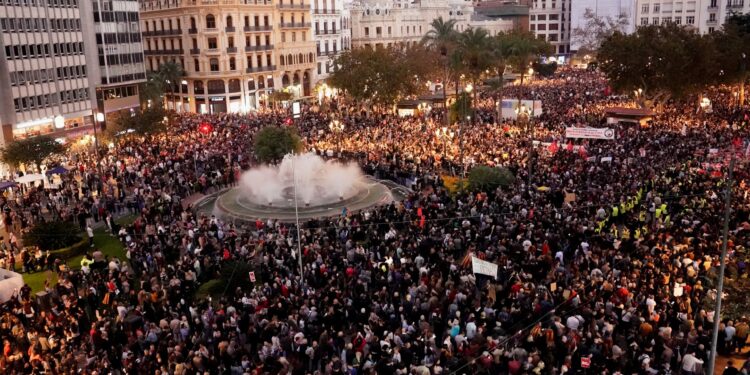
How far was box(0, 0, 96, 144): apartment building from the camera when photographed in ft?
149

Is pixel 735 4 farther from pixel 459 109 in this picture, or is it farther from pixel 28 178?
pixel 28 178

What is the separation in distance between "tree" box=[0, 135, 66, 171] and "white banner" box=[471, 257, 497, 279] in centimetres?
2807

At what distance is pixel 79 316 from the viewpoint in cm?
1764

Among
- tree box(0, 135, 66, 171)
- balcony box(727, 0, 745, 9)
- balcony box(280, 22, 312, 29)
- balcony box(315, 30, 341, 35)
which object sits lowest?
tree box(0, 135, 66, 171)

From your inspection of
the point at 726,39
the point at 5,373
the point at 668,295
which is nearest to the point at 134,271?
the point at 5,373

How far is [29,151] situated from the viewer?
35562mm

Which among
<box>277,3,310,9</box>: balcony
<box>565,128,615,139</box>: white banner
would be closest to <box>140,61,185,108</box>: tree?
<box>277,3,310,9</box>: balcony

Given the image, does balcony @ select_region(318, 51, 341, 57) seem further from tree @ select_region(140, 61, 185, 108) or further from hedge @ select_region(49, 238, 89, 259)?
hedge @ select_region(49, 238, 89, 259)

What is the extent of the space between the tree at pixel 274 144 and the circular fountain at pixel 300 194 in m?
2.94

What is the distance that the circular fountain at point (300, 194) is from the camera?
28719 millimetres

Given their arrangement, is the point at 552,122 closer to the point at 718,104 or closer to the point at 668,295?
the point at 718,104

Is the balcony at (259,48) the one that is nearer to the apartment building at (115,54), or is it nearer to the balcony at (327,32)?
the balcony at (327,32)

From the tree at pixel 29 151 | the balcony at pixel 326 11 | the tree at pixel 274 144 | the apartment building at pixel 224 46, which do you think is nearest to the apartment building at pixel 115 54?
the apartment building at pixel 224 46

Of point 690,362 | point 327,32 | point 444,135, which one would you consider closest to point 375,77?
point 444,135
